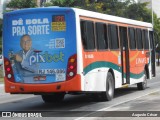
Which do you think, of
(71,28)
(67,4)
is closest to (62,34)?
(71,28)

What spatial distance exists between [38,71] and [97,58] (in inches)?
96.0

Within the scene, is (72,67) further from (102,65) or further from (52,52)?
(102,65)

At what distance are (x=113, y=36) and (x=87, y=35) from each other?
2830mm

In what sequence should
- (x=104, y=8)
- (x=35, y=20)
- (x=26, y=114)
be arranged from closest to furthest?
(x=26, y=114) < (x=35, y=20) < (x=104, y=8)

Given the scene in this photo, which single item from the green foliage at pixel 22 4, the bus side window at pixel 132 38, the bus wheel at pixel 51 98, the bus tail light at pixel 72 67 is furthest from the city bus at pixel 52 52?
the green foliage at pixel 22 4

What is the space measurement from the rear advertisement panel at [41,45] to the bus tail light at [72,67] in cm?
Answer: 10

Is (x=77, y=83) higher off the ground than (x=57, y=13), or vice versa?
(x=57, y=13)

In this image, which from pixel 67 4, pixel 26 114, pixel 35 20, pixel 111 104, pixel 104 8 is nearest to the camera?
pixel 26 114

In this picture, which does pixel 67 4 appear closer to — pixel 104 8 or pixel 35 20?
pixel 104 8

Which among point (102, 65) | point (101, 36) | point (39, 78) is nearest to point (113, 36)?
point (101, 36)

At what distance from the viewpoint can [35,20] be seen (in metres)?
14.4

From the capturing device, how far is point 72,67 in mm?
13953

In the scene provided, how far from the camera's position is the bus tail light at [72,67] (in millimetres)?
13922

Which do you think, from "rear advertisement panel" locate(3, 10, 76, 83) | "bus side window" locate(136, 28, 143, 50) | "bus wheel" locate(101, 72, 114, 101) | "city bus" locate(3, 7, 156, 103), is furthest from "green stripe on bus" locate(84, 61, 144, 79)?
"bus side window" locate(136, 28, 143, 50)
